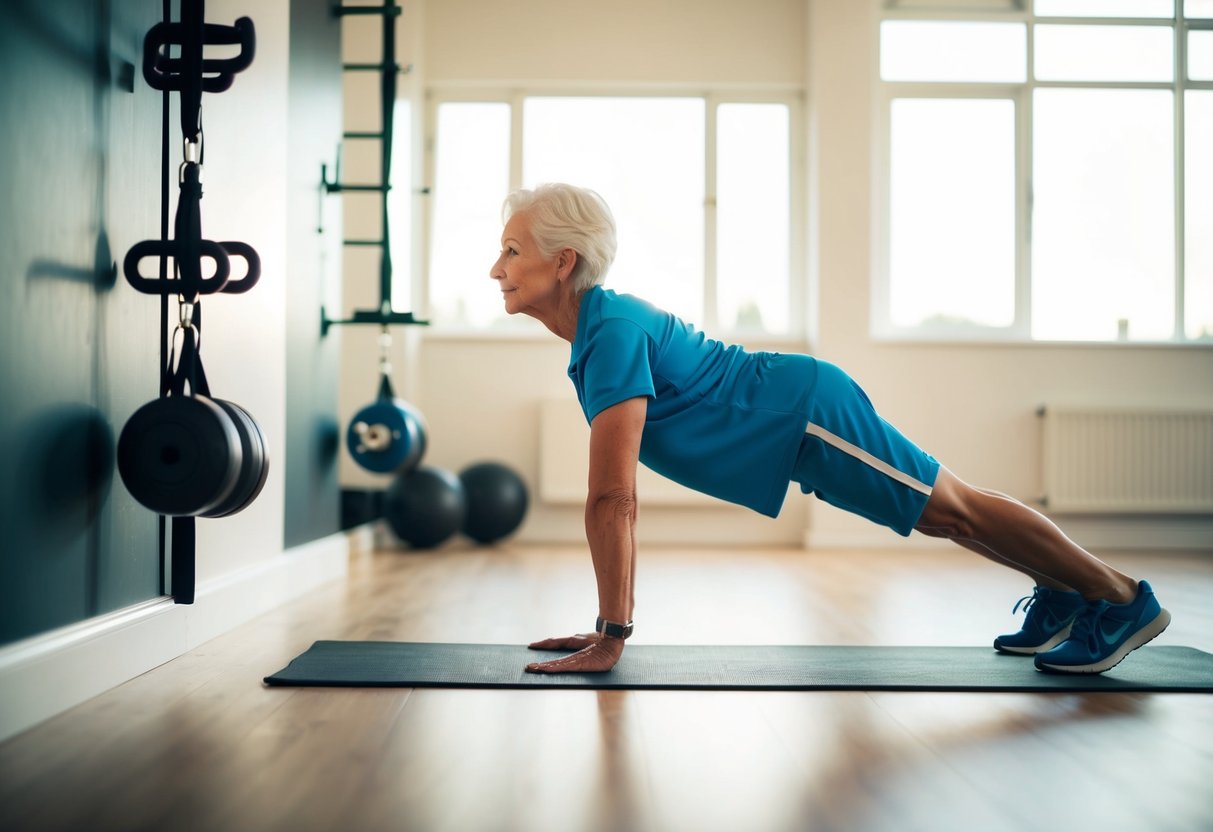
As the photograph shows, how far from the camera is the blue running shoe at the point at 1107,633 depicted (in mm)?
1797

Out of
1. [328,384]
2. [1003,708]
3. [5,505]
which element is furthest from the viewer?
[328,384]

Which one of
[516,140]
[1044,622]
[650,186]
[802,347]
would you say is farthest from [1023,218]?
A: [1044,622]

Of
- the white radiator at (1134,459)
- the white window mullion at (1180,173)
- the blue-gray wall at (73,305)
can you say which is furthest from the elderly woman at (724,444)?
the white window mullion at (1180,173)

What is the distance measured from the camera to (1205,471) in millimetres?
4645

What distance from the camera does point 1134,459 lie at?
4.64 metres

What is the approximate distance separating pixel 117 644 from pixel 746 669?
1140mm

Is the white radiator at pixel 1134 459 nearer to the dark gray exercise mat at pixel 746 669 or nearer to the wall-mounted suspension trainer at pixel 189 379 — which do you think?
the dark gray exercise mat at pixel 746 669

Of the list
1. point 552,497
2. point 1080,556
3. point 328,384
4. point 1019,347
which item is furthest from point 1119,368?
point 328,384

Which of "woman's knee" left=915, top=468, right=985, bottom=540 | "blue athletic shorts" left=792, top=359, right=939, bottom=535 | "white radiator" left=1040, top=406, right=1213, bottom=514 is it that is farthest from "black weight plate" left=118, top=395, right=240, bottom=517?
"white radiator" left=1040, top=406, right=1213, bottom=514

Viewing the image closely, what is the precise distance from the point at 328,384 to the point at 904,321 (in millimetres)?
2900

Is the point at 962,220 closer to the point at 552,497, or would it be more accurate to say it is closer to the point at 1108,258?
the point at 1108,258

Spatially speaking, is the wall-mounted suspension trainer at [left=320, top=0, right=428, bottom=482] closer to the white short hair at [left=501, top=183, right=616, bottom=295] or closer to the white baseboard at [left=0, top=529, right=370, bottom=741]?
the white baseboard at [left=0, top=529, right=370, bottom=741]

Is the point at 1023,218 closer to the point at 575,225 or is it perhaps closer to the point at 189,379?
the point at 575,225

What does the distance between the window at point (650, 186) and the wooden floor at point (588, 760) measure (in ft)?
10.4
